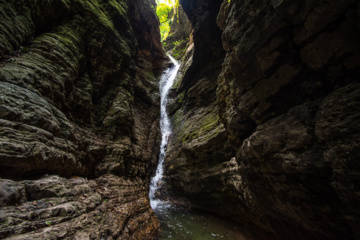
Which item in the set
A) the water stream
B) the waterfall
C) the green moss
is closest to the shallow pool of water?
the water stream

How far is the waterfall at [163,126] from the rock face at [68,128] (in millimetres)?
1837

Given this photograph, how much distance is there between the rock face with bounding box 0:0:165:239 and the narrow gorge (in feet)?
0.13

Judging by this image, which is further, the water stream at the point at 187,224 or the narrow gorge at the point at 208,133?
the water stream at the point at 187,224

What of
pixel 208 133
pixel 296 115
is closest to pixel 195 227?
pixel 208 133

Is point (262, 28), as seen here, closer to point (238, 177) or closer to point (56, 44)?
point (238, 177)

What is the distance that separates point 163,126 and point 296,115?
41.8 ft

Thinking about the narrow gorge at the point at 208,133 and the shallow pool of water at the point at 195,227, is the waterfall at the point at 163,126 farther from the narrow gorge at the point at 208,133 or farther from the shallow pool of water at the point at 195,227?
the shallow pool of water at the point at 195,227

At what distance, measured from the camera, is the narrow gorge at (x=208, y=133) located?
9.82 ft

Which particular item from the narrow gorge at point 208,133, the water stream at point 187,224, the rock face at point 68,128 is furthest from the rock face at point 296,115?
the rock face at point 68,128

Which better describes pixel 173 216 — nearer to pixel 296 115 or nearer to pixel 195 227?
pixel 195 227

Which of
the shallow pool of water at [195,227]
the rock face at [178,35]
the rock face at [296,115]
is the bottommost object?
the shallow pool of water at [195,227]

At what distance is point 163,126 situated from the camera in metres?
15.7

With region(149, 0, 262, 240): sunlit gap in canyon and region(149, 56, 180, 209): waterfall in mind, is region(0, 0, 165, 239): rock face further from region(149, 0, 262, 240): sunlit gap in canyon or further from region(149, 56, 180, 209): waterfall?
region(149, 56, 180, 209): waterfall

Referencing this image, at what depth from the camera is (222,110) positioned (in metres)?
7.50
